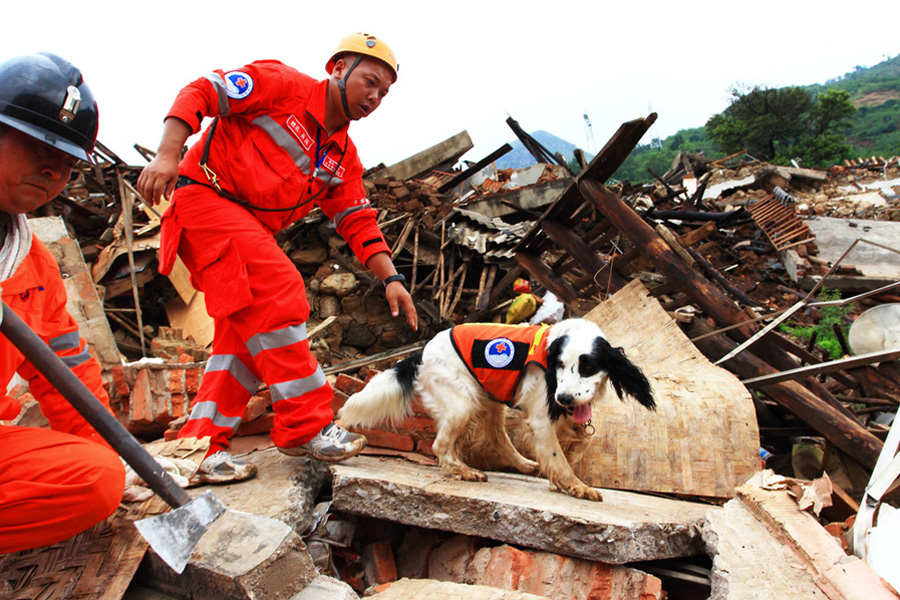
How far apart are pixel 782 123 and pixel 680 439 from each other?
39650mm

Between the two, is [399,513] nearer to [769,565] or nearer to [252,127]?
[769,565]

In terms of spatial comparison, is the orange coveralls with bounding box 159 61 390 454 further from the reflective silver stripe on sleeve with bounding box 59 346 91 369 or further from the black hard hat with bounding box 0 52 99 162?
the black hard hat with bounding box 0 52 99 162

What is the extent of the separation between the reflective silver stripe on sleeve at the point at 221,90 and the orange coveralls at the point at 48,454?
3.26ft

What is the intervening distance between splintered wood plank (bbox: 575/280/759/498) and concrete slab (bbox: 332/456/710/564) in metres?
0.22

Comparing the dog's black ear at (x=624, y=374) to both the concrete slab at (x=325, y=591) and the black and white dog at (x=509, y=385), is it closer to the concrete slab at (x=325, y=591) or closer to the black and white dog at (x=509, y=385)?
the black and white dog at (x=509, y=385)

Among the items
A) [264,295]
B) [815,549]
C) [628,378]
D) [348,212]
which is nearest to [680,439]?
[628,378]

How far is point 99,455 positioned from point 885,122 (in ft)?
198


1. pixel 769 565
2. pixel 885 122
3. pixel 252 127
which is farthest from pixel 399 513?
pixel 885 122

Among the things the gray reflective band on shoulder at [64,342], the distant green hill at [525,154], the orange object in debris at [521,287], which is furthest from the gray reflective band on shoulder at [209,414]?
the distant green hill at [525,154]

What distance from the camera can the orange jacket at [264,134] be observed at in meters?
2.45

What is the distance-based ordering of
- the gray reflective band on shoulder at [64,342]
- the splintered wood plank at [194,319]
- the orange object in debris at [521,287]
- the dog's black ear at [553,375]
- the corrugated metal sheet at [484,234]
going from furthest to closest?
the corrugated metal sheet at [484,234], the orange object in debris at [521,287], the splintered wood plank at [194,319], the dog's black ear at [553,375], the gray reflective band on shoulder at [64,342]

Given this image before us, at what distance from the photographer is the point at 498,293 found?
26.9 ft

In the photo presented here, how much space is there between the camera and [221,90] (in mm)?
2404

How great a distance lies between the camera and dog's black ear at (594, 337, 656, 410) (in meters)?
2.81
